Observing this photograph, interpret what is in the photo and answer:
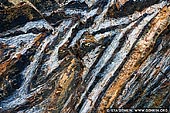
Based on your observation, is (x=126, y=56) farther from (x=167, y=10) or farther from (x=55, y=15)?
(x=55, y=15)

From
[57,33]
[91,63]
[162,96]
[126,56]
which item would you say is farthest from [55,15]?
[162,96]

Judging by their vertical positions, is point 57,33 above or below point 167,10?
above

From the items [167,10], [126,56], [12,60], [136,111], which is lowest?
[136,111]

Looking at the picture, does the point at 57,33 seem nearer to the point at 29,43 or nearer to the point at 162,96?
the point at 29,43

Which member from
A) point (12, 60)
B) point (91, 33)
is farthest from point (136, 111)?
point (12, 60)

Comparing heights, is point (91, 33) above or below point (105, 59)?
above

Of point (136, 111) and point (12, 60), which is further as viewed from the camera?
point (136, 111)
